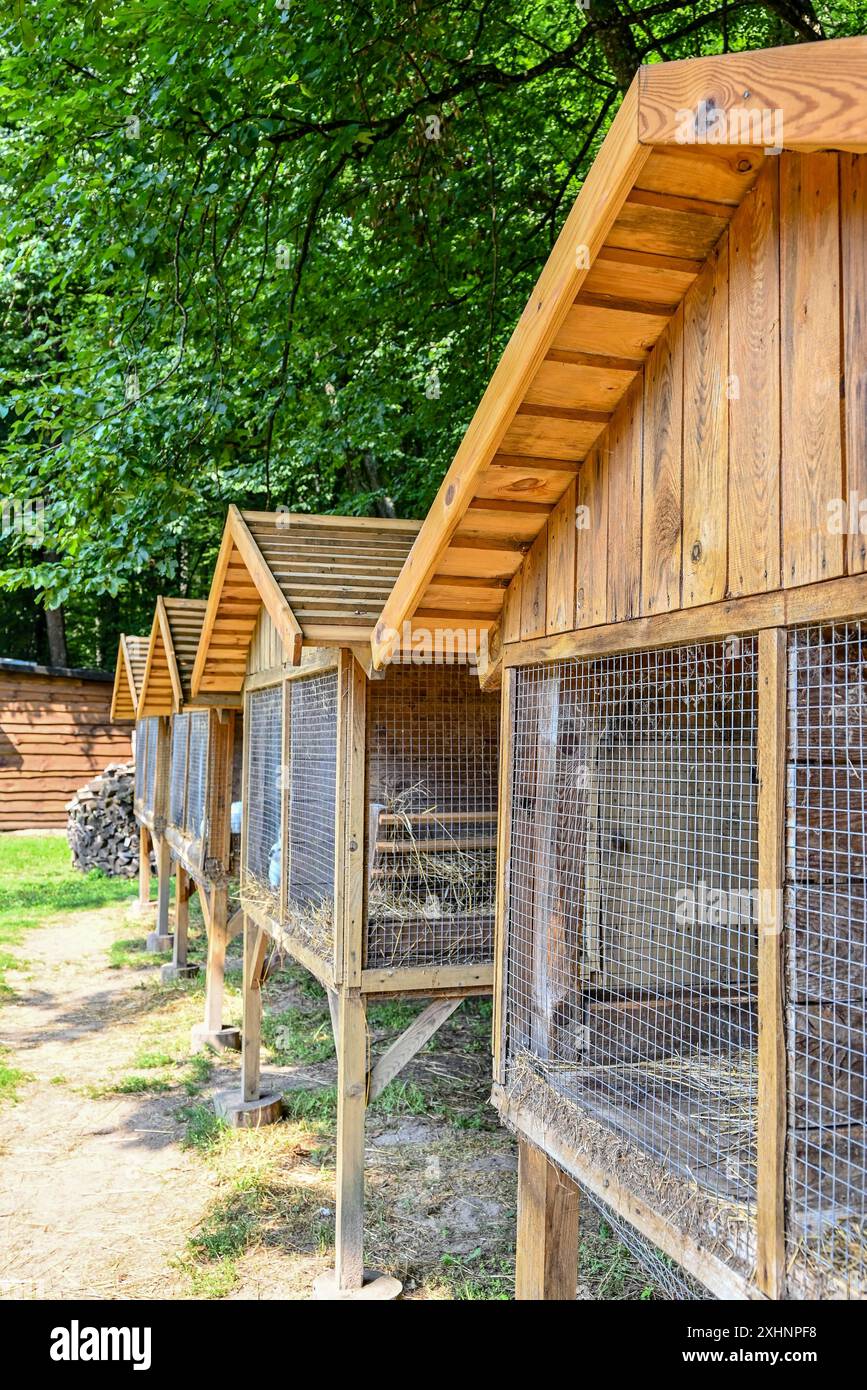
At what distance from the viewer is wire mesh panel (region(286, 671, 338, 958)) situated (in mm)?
4887

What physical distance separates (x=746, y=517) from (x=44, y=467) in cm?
648

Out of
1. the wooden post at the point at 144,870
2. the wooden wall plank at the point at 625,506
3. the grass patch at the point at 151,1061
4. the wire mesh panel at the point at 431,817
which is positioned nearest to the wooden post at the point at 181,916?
the grass patch at the point at 151,1061

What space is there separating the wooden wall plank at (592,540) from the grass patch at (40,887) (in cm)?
931

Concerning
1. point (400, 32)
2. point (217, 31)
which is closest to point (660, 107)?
point (217, 31)

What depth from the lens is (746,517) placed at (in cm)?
201

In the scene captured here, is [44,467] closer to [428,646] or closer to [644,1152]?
[428,646]

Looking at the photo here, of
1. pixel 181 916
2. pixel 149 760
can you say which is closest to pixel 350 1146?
pixel 181 916

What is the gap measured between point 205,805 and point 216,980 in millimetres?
1415

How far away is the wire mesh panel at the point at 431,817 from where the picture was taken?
480 cm

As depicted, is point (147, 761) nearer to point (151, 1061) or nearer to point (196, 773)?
point (196, 773)

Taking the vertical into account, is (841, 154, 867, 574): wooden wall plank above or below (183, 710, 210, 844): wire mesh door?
above

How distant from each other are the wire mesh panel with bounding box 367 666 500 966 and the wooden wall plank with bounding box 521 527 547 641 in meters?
1.72

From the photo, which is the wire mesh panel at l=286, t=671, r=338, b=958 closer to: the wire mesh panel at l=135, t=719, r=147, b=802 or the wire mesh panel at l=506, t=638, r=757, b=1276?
the wire mesh panel at l=506, t=638, r=757, b=1276

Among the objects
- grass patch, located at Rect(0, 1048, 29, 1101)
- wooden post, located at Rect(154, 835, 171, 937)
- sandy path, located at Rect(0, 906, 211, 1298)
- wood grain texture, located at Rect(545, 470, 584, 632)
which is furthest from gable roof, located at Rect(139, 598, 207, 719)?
wood grain texture, located at Rect(545, 470, 584, 632)
